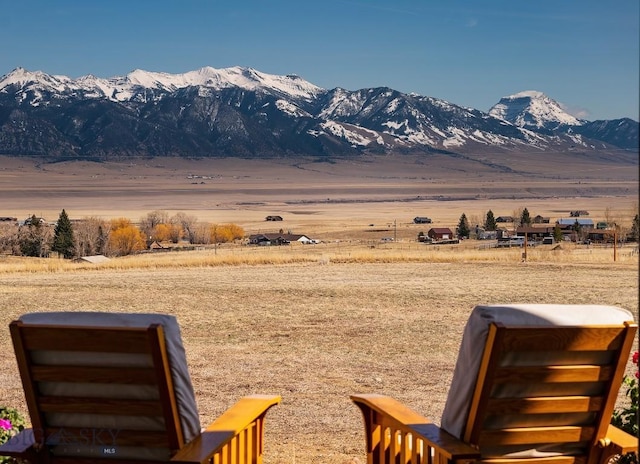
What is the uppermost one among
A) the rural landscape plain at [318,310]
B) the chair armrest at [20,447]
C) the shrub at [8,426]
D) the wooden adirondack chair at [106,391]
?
the wooden adirondack chair at [106,391]

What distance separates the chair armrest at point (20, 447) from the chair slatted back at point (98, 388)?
59 mm

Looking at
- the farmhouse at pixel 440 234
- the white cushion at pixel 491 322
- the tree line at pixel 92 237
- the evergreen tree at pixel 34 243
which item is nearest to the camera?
the white cushion at pixel 491 322

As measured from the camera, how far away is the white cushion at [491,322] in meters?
3.18

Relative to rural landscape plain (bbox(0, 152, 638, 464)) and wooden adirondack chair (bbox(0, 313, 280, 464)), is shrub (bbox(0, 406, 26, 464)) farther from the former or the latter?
rural landscape plain (bbox(0, 152, 638, 464))

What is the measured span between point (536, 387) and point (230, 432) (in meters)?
1.21

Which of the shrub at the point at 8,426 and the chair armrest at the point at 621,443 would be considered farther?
the shrub at the point at 8,426

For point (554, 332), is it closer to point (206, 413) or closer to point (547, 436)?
point (547, 436)

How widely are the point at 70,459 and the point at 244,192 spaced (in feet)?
605

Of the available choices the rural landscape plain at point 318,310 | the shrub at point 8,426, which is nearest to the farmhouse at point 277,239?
the rural landscape plain at point 318,310

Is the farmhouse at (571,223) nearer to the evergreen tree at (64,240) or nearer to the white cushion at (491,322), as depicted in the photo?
the evergreen tree at (64,240)

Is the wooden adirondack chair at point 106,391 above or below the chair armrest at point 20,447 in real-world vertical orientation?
above

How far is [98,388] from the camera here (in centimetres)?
335

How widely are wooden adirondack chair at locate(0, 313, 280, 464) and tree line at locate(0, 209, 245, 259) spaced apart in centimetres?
A: 5416

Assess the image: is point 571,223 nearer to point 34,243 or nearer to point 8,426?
point 34,243
